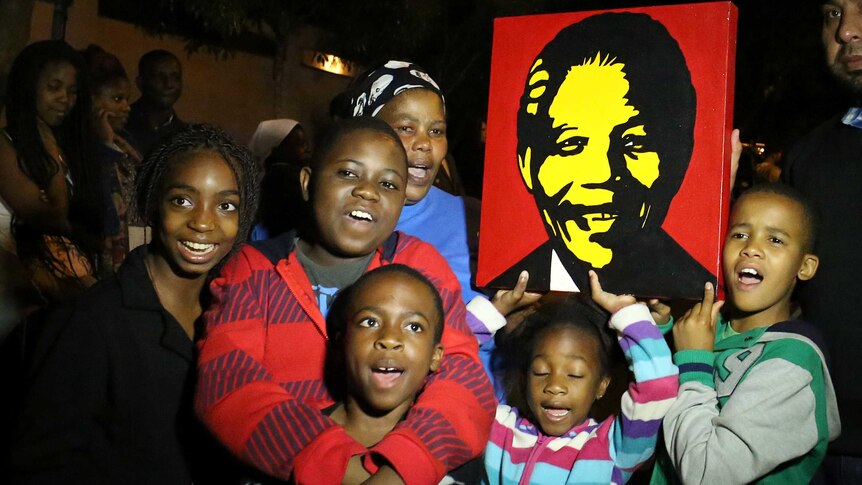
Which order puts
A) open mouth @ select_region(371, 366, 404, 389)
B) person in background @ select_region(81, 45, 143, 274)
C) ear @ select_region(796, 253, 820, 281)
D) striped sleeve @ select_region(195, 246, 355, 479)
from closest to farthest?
1. striped sleeve @ select_region(195, 246, 355, 479)
2. open mouth @ select_region(371, 366, 404, 389)
3. ear @ select_region(796, 253, 820, 281)
4. person in background @ select_region(81, 45, 143, 274)

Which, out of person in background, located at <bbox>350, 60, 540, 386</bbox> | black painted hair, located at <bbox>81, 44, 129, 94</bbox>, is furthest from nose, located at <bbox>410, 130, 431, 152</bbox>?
black painted hair, located at <bbox>81, 44, 129, 94</bbox>

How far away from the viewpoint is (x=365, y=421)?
241 cm

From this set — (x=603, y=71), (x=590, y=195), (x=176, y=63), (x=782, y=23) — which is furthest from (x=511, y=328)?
(x=782, y=23)

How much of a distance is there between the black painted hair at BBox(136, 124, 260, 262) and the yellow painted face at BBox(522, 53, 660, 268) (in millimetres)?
932

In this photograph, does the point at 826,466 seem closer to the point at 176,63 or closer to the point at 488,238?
the point at 488,238

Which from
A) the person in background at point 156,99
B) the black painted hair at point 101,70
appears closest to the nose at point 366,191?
the black painted hair at point 101,70

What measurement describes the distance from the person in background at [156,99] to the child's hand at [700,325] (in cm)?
487

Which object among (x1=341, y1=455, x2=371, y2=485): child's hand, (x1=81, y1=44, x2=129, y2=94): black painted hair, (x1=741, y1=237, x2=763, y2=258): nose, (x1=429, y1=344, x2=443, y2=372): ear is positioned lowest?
(x1=341, y1=455, x2=371, y2=485): child's hand

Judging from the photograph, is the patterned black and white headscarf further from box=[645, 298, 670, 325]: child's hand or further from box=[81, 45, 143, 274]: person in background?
box=[81, 45, 143, 274]: person in background

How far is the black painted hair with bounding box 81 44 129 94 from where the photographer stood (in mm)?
5758

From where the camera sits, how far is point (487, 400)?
2449mm

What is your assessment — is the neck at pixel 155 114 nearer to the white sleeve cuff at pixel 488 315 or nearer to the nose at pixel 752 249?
the white sleeve cuff at pixel 488 315

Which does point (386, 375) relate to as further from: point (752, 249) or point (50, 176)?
point (50, 176)

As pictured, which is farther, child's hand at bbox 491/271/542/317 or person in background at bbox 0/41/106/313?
person in background at bbox 0/41/106/313
